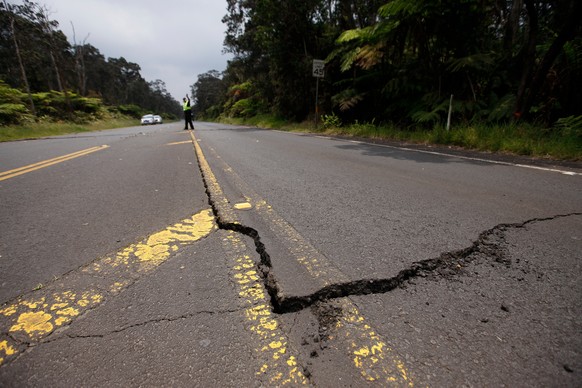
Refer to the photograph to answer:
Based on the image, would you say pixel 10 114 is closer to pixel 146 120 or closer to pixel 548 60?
pixel 146 120

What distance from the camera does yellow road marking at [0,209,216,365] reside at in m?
1.06

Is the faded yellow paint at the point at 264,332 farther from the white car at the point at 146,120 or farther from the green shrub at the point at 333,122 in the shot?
the white car at the point at 146,120

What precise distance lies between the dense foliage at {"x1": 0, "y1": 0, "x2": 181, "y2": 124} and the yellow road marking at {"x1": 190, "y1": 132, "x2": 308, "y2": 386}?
18638mm

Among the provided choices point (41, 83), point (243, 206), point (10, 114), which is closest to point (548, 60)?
point (243, 206)

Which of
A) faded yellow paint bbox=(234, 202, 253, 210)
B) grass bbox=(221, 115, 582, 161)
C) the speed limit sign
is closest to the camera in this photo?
faded yellow paint bbox=(234, 202, 253, 210)

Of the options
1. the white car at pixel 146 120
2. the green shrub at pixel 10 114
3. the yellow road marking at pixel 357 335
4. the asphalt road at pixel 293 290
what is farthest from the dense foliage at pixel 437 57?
A: the white car at pixel 146 120

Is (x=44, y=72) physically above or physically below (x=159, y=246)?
above

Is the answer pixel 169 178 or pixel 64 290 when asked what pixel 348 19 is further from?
pixel 64 290

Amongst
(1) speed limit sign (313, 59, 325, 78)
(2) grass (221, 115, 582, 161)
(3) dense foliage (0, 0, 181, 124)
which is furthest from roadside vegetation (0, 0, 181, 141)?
(2) grass (221, 115, 582, 161)

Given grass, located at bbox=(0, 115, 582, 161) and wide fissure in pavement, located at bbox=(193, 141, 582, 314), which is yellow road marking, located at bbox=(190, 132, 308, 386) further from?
grass, located at bbox=(0, 115, 582, 161)

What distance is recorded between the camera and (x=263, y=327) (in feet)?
3.50

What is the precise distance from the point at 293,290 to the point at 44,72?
4762 cm

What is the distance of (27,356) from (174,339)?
1.51 feet

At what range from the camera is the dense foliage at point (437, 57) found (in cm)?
645
